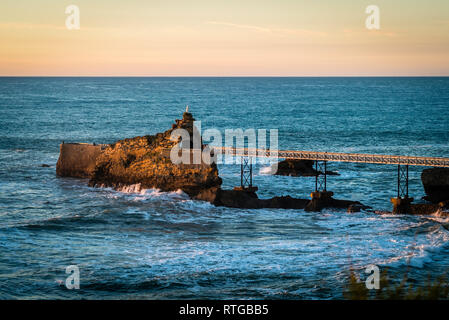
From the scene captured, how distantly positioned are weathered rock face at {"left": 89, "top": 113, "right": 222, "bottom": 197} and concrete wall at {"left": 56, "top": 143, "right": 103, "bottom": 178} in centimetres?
250

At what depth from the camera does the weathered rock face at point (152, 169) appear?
5181 cm

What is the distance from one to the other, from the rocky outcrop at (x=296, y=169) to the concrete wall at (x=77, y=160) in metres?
20.8

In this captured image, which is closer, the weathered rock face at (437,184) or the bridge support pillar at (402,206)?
the bridge support pillar at (402,206)

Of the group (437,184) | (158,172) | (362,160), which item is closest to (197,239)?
(158,172)

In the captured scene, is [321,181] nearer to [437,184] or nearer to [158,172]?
[437,184]

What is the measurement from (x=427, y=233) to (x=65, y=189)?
34.7m

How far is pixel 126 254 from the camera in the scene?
3512 centimetres

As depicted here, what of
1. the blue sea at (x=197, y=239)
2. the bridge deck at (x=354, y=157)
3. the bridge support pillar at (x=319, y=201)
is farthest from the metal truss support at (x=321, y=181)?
the blue sea at (x=197, y=239)

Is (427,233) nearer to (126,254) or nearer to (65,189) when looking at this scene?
(126,254)

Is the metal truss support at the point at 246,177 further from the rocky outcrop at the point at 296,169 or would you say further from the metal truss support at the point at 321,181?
the metal truss support at the point at 321,181

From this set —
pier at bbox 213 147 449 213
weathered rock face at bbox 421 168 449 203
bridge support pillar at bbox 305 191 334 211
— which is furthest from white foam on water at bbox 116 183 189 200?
weathered rock face at bbox 421 168 449 203

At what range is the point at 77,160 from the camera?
62938 mm
